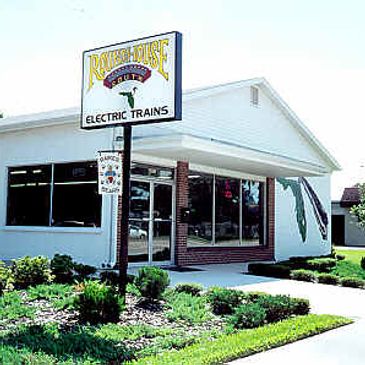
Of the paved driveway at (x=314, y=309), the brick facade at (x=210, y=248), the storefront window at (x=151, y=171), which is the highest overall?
the storefront window at (x=151, y=171)

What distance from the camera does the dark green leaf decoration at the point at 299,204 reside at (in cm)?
2178

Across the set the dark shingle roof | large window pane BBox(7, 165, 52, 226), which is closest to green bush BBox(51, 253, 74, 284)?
large window pane BBox(7, 165, 52, 226)

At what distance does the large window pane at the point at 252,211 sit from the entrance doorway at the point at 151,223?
414 centimetres

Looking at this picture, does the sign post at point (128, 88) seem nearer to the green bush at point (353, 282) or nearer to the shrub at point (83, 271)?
the shrub at point (83, 271)

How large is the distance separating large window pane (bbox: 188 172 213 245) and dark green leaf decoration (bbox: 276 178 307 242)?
516cm

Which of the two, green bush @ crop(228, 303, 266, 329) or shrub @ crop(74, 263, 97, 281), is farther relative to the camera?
shrub @ crop(74, 263, 97, 281)

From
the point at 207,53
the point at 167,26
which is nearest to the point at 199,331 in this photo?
the point at 167,26

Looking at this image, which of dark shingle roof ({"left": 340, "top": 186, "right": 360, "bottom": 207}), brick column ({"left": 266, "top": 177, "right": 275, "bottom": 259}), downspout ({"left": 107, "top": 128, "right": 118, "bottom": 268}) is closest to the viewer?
downspout ({"left": 107, "top": 128, "right": 118, "bottom": 268})

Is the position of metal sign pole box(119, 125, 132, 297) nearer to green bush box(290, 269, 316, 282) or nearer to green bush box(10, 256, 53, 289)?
green bush box(10, 256, 53, 289)

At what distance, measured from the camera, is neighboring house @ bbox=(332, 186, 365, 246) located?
4112cm

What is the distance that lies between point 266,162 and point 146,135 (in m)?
3.93

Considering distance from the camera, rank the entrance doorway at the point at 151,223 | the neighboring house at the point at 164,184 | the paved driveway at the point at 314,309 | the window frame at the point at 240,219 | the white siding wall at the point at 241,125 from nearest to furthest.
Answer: the paved driveway at the point at 314,309, the neighboring house at the point at 164,184, the entrance doorway at the point at 151,223, the white siding wall at the point at 241,125, the window frame at the point at 240,219

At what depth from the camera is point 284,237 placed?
2130 centimetres

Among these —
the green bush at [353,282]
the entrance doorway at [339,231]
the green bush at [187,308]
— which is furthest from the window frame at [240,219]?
the entrance doorway at [339,231]
